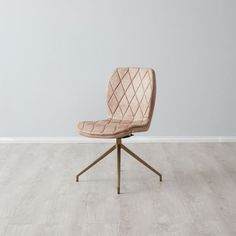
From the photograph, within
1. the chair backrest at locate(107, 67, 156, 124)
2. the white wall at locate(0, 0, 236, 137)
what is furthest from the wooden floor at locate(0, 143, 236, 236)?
the chair backrest at locate(107, 67, 156, 124)

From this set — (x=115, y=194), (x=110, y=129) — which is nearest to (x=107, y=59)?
(x=110, y=129)

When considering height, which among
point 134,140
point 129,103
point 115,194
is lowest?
point 134,140

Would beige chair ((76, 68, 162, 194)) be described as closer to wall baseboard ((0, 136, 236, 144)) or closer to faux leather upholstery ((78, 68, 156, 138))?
faux leather upholstery ((78, 68, 156, 138))

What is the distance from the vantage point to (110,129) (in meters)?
3.32

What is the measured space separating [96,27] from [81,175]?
166 cm

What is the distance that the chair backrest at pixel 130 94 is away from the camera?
3.66 m

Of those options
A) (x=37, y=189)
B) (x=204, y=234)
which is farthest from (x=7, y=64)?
(x=204, y=234)

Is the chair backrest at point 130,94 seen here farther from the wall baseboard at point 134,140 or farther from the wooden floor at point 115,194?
the wall baseboard at point 134,140

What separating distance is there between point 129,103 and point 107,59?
112 centimetres

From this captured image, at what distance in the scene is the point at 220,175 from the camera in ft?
12.2

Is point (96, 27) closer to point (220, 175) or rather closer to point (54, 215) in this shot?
point (220, 175)

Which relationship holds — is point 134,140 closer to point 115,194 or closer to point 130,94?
point 130,94

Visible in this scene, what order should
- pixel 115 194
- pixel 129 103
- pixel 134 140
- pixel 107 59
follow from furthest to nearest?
pixel 134 140 → pixel 107 59 → pixel 129 103 → pixel 115 194

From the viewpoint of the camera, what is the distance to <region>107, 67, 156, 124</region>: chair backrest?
3662 mm
